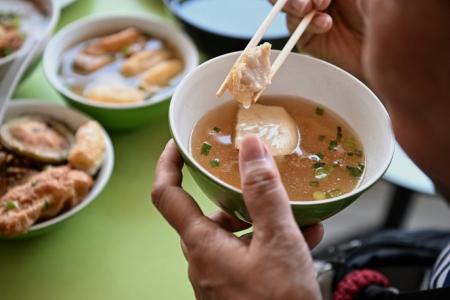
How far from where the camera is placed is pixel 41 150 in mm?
1199

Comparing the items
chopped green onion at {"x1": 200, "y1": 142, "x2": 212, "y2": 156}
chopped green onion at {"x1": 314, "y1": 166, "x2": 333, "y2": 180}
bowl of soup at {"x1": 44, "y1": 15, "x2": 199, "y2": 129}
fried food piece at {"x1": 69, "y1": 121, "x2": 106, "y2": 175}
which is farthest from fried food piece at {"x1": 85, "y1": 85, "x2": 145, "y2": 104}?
chopped green onion at {"x1": 314, "y1": 166, "x2": 333, "y2": 180}

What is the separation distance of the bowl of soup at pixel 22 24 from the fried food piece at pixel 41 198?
1.12 feet

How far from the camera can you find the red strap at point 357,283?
120 cm

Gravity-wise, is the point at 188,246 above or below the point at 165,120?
above

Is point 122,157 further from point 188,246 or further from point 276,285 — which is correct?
point 276,285

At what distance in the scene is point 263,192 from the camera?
0.76 meters

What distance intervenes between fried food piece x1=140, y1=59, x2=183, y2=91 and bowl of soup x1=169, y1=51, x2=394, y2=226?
1.50 feet

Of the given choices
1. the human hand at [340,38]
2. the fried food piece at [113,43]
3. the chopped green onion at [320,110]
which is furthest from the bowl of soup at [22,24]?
the chopped green onion at [320,110]

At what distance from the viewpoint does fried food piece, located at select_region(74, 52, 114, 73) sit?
4.75 ft

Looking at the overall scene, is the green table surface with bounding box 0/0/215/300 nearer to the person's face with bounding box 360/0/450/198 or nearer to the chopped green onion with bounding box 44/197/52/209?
the chopped green onion with bounding box 44/197/52/209

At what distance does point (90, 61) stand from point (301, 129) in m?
0.68

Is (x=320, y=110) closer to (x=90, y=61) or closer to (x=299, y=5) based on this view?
(x=299, y=5)

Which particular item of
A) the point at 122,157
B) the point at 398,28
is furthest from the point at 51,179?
the point at 398,28

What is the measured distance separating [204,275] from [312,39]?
2.09 feet
